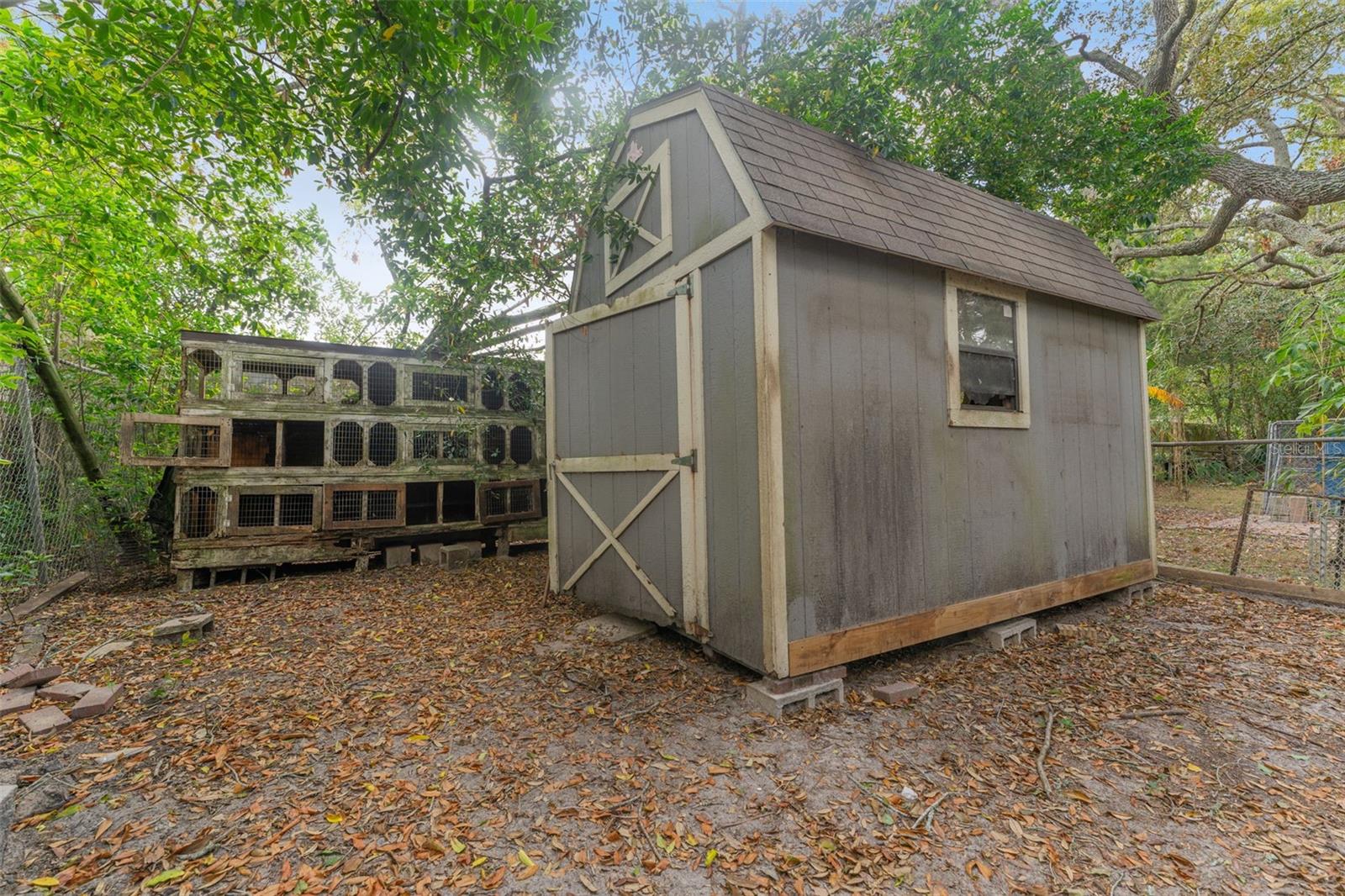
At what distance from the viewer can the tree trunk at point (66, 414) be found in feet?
17.2

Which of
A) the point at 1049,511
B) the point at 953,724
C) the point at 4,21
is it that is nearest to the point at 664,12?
the point at 4,21

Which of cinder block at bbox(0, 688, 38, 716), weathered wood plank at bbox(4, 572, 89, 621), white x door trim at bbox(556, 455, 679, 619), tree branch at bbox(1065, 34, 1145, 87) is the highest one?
tree branch at bbox(1065, 34, 1145, 87)

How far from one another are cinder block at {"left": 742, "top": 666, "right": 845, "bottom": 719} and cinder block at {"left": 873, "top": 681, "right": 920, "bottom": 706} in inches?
9.0

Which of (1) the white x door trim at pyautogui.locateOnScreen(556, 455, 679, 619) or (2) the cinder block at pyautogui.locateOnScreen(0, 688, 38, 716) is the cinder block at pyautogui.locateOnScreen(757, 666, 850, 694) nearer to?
(1) the white x door trim at pyautogui.locateOnScreen(556, 455, 679, 619)

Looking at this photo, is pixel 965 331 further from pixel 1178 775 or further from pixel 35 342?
pixel 35 342

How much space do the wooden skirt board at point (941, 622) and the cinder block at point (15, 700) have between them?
4.12 meters

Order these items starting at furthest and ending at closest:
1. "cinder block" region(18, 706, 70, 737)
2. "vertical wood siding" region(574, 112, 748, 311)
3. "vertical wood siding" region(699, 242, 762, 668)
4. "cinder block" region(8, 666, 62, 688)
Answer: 1. "vertical wood siding" region(574, 112, 748, 311)
2. "vertical wood siding" region(699, 242, 762, 668)
3. "cinder block" region(8, 666, 62, 688)
4. "cinder block" region(18, 706, 70, 737)

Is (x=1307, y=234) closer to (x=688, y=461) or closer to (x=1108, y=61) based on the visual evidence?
(x=1108, y=61)

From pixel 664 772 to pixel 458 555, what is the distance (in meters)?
5.05

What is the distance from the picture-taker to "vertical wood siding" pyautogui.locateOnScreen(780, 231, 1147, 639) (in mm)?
3203

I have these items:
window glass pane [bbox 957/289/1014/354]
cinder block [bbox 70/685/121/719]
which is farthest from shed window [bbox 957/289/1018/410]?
cinder block [bbox 70/685/121/719]

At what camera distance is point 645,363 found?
408 centimetres

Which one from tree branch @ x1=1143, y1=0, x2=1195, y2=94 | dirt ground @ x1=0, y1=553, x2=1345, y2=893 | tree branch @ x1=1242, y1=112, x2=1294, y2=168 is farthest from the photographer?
tree branch @ x1=1242, y1=112, x2=1294, y2=168

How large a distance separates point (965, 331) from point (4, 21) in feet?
26.2
